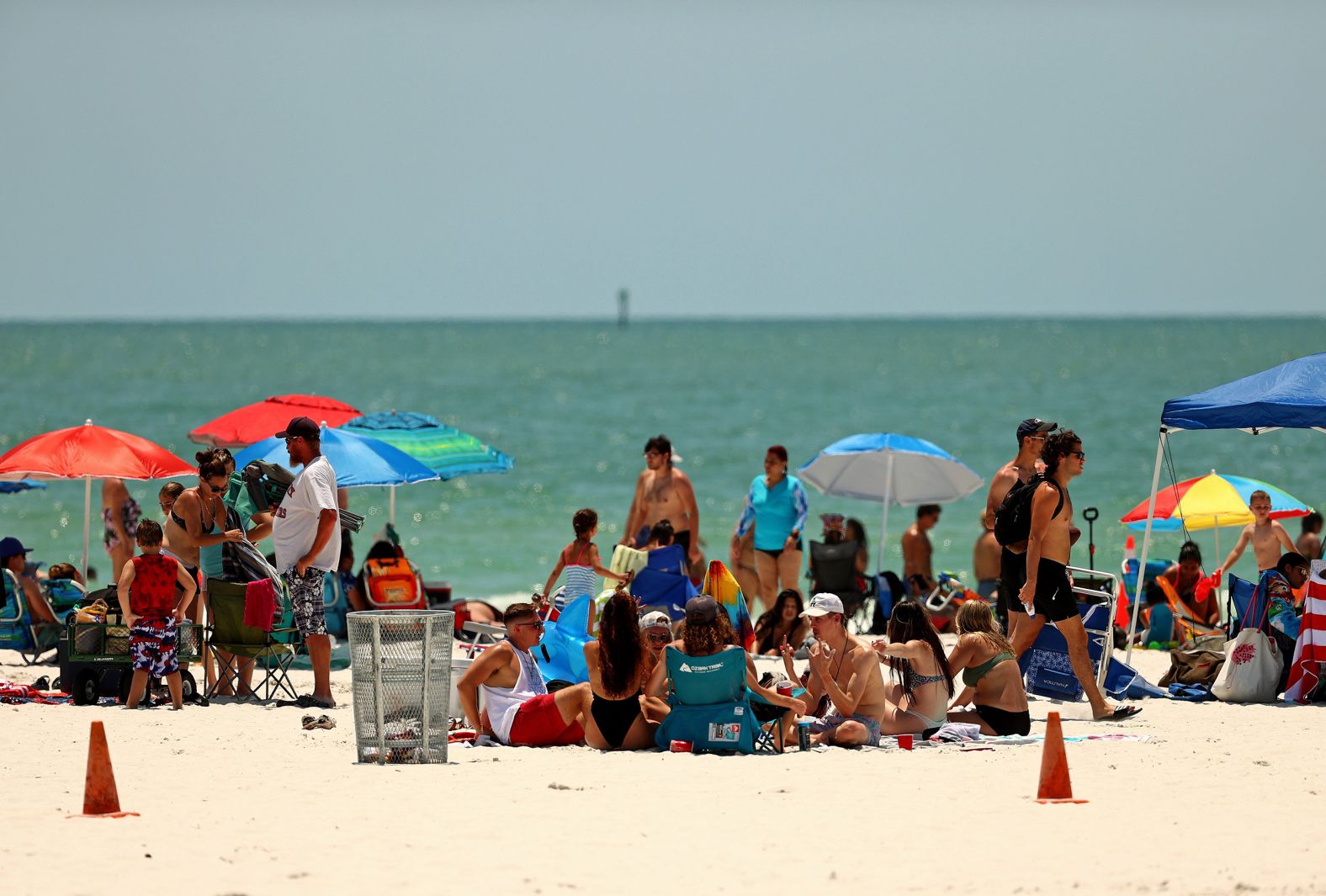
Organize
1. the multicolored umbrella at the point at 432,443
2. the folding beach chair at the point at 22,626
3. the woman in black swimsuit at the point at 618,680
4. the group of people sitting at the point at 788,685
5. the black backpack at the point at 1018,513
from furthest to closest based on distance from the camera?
the multicolored umbrella at the point at 432,443 → the folding beach chair at the point at 22,626 → the black backpack at the point at 1018,513 → the group of people sitting at the point at 788,685 → the woman in black swimsuit at the point at 618,680

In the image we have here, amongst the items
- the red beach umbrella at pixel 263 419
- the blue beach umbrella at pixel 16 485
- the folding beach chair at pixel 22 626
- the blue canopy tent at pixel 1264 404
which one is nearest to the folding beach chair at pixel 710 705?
the blue canopy tent at pixel 1264 404

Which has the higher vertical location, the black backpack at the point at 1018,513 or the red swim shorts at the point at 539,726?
the black backpack at the point at 1018,513

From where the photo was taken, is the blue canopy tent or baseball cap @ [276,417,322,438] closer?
baseball cap @ [276,417,322,438]

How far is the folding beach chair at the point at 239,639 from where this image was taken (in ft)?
27.6

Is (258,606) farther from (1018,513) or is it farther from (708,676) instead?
(1018,513)

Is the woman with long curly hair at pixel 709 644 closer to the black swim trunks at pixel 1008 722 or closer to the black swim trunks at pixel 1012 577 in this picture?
the black swim trunks at pixel 1008 722

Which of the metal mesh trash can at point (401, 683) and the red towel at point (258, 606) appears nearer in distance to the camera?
the metal mesh trash can at point (401, 683)

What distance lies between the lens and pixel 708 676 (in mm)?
7066

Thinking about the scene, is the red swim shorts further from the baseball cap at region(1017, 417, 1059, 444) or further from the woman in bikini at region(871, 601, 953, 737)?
the baseball cap at region(1017, 417, 1059, 444)

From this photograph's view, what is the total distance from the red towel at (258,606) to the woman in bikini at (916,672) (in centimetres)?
308

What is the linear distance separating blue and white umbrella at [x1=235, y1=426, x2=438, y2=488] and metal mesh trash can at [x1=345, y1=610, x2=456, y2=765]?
3.37m

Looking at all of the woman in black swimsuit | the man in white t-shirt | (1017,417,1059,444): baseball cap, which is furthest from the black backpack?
the man in white t-shirt

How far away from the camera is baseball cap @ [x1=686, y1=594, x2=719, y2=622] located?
6973mm

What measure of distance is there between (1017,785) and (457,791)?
2128 millimetres
